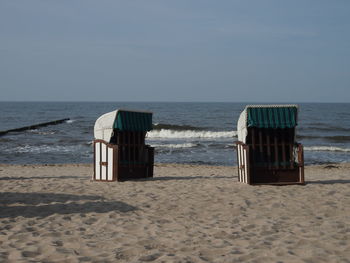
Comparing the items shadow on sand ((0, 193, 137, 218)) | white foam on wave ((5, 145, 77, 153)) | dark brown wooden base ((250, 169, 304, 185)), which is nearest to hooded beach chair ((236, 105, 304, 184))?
dark brown wooden base ((250, 169, 304, 185))

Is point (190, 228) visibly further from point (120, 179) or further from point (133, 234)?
point (120, 179)

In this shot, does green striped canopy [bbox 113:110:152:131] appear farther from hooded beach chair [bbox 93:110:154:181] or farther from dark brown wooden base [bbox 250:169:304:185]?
dark brown wooden base [bbox 250:169:304:185]

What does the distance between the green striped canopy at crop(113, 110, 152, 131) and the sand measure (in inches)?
66.1

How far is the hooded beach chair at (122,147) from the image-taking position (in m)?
Answer: 12.0

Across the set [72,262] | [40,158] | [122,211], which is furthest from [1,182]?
[40,158]

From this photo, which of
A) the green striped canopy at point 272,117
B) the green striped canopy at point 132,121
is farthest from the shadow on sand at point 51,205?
the green striped canopy at point 272,117

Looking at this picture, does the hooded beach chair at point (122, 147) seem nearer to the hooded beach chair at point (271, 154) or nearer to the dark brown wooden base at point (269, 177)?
the hooded beach chair at point (271, 154)

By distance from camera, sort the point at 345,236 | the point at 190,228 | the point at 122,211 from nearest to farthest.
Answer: the point at 345,236 → the point at 190,228 → the point at 122,211

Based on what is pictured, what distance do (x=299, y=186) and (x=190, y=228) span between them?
4.86m

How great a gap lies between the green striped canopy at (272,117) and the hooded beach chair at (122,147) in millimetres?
3341

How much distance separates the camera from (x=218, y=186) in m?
10.8

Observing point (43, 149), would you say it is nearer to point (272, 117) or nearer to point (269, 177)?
point (269, 177)

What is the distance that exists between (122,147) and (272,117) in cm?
416

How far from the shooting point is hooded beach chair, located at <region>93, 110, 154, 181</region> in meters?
12.0
